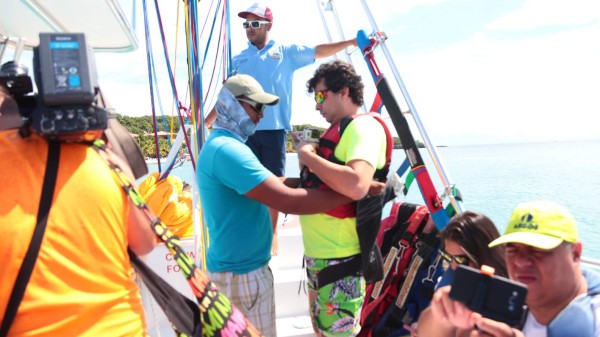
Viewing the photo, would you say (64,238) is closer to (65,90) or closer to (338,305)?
(65,90)

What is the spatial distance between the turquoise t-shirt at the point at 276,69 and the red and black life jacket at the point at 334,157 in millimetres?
897

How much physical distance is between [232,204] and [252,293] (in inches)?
14.6

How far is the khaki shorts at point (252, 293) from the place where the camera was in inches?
73.4

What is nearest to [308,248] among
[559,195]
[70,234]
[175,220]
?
[70,234]

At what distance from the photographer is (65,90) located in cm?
95

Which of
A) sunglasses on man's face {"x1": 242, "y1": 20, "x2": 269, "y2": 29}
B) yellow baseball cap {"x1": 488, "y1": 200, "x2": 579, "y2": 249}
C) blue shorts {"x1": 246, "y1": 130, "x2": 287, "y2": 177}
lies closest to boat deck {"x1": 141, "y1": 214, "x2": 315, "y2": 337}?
blue shorts {"x1": 246, "y1": 130, "x2": 287, "y2": 177}

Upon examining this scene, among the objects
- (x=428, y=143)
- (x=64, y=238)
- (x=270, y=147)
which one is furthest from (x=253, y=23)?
(x=64, y=238)

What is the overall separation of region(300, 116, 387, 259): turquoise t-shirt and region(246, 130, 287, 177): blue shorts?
982 mm

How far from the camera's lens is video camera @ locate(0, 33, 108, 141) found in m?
0.96

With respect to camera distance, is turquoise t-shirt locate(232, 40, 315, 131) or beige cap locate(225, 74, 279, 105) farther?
turquoise t-shirt locate(232, 40, 315, 131)

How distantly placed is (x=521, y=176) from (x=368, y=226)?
1017 centimetres

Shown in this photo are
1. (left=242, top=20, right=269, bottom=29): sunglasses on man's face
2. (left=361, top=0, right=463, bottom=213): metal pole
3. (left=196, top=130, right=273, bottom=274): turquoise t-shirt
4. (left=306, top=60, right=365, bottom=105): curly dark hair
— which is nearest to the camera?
(left=196, top=130, right=273, bottom=274): turquoise t-shirt

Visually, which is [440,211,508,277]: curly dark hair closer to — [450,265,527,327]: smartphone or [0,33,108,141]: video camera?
[450,265,527,327]: smartphone

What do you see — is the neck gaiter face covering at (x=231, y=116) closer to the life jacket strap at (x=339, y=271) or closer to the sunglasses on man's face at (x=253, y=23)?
the life jacket strap at (x=339, y=271)
